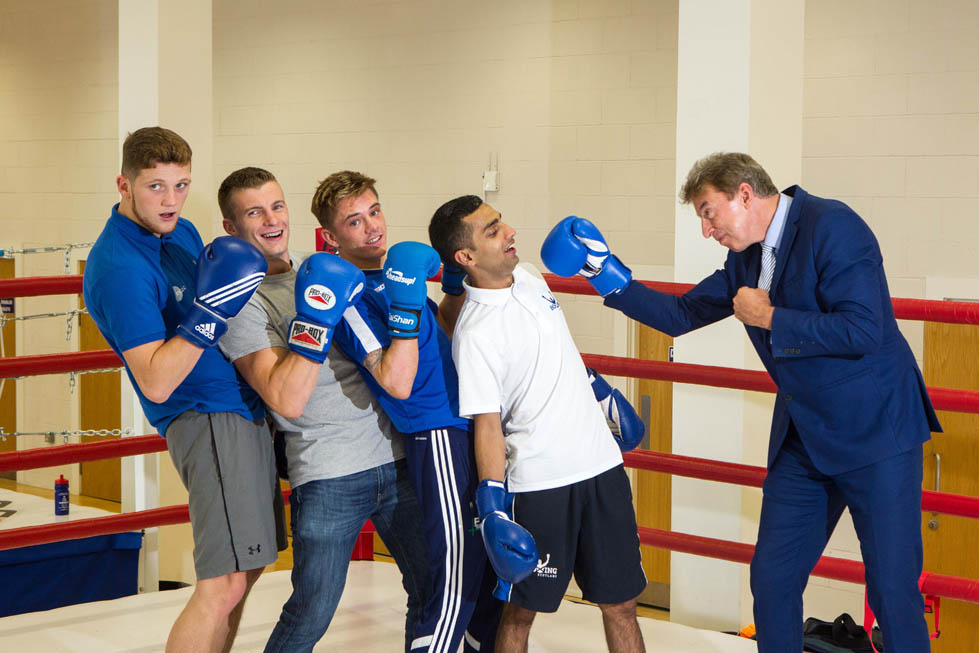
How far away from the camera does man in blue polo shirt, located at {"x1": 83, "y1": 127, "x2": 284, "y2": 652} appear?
198cm

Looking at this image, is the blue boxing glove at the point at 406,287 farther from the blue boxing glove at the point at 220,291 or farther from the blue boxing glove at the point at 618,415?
the blue boxing glove at the point at 618,415

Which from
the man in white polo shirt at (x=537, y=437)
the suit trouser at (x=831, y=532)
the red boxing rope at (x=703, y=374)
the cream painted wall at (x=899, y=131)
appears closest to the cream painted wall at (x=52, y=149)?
the cream painted wall at (x=899, y=131)

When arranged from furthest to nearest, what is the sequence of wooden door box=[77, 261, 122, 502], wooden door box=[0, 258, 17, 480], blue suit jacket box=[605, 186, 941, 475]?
wooden door box=[0, 258, 17, 480] → wooden door box=[77, 261, 122, 502] → blue suit jacket box=[605, 186, 941, 475]

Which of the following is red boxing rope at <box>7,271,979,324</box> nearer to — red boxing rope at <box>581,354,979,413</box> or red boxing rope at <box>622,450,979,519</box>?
red boxing rope at <box>581,354,979,413</box>

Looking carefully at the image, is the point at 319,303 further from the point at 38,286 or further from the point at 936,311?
the point at 936,311

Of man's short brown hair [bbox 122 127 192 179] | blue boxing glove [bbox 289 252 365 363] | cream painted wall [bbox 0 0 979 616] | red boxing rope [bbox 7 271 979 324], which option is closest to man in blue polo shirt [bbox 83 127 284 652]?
man's short brown hair [bbox 122 127 192 179]

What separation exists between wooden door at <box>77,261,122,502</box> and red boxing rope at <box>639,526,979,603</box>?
6424 mm

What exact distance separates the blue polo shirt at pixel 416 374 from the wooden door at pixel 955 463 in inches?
144

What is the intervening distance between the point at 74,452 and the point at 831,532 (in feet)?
6.61

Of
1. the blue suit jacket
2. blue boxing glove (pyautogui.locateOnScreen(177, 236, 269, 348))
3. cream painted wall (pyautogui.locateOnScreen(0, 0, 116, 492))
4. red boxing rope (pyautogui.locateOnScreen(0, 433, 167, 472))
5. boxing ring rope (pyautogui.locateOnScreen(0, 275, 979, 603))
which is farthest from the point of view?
cream painted wall (pyautogui.locateOnScreen(0, 0, 116, 492))

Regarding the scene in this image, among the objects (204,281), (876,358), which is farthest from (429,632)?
(876,358)

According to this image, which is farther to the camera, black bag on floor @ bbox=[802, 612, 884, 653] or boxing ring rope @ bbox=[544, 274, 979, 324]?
black bag on floor @ bbox=[802, 612, 884, 653]

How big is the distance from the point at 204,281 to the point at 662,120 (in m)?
4.19

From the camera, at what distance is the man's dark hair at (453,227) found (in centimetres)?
219
